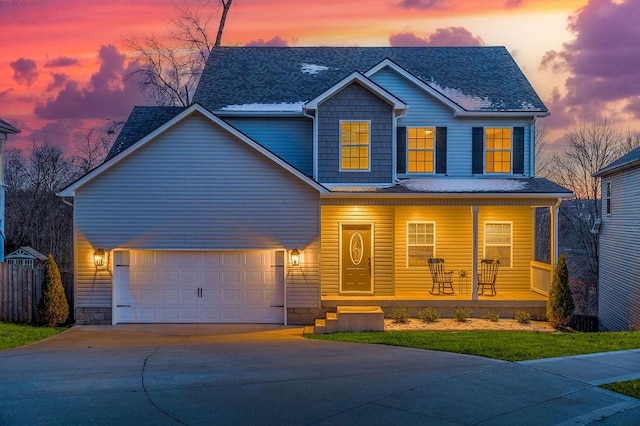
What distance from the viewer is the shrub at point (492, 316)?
1764cm

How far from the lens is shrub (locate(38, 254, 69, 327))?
1745 cm

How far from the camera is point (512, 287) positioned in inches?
806

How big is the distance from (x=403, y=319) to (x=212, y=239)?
5917mm

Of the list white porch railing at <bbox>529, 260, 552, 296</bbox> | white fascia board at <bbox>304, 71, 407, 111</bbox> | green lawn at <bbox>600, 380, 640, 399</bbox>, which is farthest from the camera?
white porch railing at <bbox>529, 260, 552, 296</bbox>

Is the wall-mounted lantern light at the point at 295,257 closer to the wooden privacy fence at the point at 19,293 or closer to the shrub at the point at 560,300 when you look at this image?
the shrub at the point at 560,300

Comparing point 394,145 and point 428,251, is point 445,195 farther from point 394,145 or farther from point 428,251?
point 428,251

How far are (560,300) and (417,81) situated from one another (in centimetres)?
796

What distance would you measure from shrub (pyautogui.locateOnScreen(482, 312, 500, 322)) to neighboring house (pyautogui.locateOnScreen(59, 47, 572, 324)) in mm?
198

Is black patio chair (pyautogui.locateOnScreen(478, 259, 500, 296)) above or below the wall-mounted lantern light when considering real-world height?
below

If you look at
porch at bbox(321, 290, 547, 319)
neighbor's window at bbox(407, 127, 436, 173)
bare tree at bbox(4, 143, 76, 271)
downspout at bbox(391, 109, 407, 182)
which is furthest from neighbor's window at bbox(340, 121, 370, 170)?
bare tree at bbox(4, 143, 76, 271)

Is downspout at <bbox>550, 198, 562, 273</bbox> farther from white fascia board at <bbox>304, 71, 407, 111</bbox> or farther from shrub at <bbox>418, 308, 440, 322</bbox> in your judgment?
white fascia board at <bbox>304, 71, 407, 111</bbox>

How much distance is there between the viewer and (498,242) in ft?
67.5

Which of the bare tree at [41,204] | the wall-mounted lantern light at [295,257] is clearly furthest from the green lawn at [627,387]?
the bare tree at [41,204]

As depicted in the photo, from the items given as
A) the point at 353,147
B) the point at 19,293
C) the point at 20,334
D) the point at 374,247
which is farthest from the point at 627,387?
Answer: the point at 19,293
